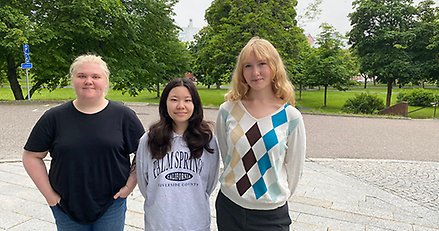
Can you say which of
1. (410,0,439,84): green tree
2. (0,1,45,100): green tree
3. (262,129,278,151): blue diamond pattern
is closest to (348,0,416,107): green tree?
(410,0,439,84): green tree

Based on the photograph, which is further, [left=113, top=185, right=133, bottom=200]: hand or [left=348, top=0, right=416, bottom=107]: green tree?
[left=348, top=0, right=416, bottom=107]: green tree

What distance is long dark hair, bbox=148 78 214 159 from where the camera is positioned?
195 centimetres

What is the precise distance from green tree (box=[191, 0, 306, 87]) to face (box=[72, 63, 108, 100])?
13772 mm

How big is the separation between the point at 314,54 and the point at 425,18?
23.8ft

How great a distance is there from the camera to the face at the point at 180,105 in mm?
1978

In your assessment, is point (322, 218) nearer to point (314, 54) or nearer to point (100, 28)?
point (100, 28)

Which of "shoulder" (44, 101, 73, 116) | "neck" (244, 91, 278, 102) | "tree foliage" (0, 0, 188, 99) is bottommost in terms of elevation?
"shoulder" (44, 101, 73, 116)

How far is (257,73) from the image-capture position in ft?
6.31

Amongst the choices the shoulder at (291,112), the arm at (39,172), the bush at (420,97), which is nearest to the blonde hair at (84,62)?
the arm at (39,172)

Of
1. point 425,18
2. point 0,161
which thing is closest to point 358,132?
point 0,161

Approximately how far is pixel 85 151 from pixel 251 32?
15.2 metres

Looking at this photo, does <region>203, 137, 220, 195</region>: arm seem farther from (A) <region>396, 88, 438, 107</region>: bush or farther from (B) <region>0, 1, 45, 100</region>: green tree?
(A) <region>396, 88, 438, 107</region>: bush

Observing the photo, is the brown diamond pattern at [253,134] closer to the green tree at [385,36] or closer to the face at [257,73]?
the face at [257,73]

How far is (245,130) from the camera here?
191 centimetres
